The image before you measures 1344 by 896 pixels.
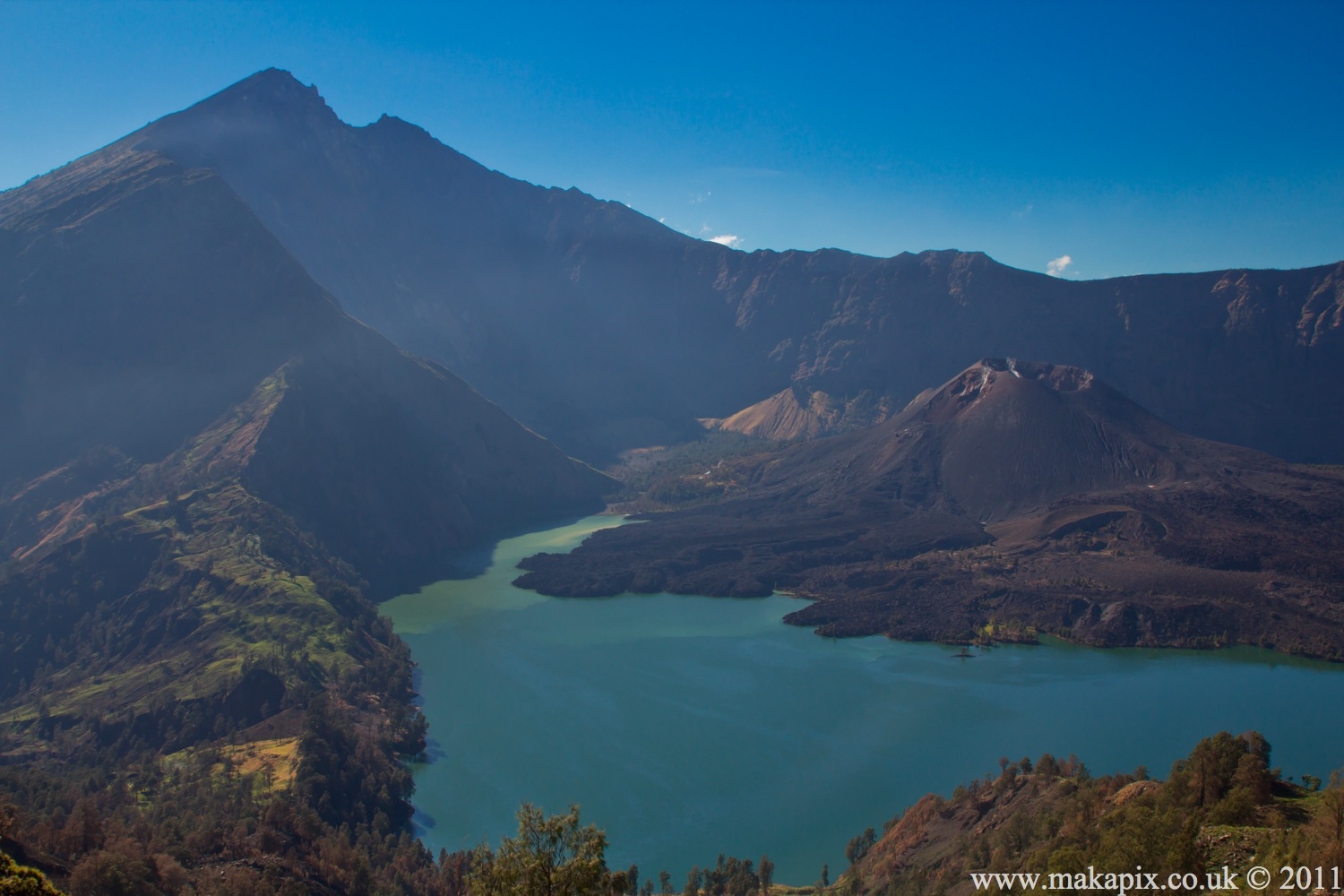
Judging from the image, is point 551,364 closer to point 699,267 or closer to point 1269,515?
point 699,267

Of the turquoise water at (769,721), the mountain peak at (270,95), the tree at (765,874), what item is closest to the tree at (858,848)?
the turquoise water at (769,721)

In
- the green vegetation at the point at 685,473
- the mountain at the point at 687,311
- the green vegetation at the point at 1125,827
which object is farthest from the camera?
the mountain at the point at 687,311

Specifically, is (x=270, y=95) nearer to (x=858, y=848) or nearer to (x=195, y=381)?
(x=195, y=381)

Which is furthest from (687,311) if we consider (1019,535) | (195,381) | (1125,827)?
(1125,827)

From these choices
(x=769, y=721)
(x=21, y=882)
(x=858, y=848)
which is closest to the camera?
(x=21, y=882)

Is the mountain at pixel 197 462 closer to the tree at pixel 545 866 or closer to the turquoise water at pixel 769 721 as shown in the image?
the turquoise water at pixel 769 721

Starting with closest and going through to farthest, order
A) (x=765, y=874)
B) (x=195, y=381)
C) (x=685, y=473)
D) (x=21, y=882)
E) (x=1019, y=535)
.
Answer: (x=21, y=882) → (x=765, y=874) → (x=1019, y=535) → (x=195, y=381) → (x=685, y=473)
